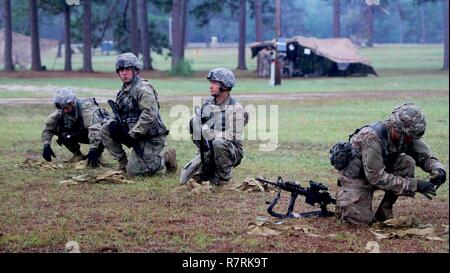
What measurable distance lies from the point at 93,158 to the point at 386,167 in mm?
4995

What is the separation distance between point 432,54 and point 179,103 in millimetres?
45530

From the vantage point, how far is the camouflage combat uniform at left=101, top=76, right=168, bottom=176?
34.3 ft

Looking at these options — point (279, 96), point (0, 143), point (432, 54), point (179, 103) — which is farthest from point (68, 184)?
point (432, 54)

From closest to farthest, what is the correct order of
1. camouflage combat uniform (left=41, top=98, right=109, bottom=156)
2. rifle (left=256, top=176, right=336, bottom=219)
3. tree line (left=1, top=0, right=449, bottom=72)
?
rifle (left=256, top=176, right=336, bottom=219) < camouflage combat uniform (left=41, top=98, right=109, bottom=156) < tree line (left=1, top=0, right=449, bottom=72)

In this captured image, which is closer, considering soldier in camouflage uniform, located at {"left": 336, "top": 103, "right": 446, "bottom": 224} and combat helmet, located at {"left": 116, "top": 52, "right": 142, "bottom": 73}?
soldier in camouflage uniform, located at {"left": 336, "top": 103, "right": 446, "bottom": 224}


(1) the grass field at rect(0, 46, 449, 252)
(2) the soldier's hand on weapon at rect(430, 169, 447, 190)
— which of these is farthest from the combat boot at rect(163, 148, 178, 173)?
(2) the soldier's hand on weapon at rect(430, 169, 447, 190)

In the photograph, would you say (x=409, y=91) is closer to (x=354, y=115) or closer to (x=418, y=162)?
(x=354, y=115)

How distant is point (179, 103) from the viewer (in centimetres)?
2456

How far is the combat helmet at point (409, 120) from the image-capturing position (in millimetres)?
7285

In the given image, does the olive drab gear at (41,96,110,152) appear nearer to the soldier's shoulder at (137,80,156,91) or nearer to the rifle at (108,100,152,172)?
the rifle at (108,100,152,172)

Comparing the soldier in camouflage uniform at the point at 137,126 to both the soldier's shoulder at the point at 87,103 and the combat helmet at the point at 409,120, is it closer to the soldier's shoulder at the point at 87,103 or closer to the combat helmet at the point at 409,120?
the soldier's shoulder at the point at 87,103

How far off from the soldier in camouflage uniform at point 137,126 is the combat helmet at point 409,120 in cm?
385

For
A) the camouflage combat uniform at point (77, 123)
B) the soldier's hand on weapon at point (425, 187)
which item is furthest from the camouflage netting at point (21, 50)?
the soldier's hand on weapon at point (425, 187)

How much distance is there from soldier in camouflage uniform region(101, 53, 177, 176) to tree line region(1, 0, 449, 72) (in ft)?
42.6
